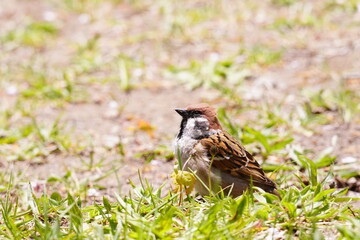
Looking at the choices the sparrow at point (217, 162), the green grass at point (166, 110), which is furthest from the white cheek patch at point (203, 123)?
the green grass at point (166, 110)

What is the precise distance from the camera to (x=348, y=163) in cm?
457

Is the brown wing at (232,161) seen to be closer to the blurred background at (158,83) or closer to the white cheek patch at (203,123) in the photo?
the white cheek patch at (203,123)

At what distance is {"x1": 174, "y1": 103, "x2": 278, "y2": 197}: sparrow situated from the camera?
A: 3.78 metres

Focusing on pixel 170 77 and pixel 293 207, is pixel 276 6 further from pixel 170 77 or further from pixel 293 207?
pixel 293 207

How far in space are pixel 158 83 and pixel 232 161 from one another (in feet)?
11.3

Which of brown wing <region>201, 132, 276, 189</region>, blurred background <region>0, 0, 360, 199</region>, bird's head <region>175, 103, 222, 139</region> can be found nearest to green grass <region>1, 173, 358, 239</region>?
blurred background <region>0, 0, 360, 199</region>

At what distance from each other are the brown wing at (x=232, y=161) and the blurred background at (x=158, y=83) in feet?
0.94

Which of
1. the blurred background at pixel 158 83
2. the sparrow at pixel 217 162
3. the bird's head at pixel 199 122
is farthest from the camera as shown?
the blurred background at pixel 158 83

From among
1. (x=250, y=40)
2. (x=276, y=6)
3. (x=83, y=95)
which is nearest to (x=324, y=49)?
(x=250, y=40)

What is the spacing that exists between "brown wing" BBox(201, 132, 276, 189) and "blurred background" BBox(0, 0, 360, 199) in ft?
0.94

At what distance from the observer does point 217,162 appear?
12.6 feet

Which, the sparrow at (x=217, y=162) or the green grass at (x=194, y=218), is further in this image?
the sparrow at (x=217, y=162)

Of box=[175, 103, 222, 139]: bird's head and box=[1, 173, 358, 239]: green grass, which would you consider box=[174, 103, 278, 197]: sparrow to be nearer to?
box=[175, 103, 222, 139]: bird's head

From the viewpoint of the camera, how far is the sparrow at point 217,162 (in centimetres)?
378
